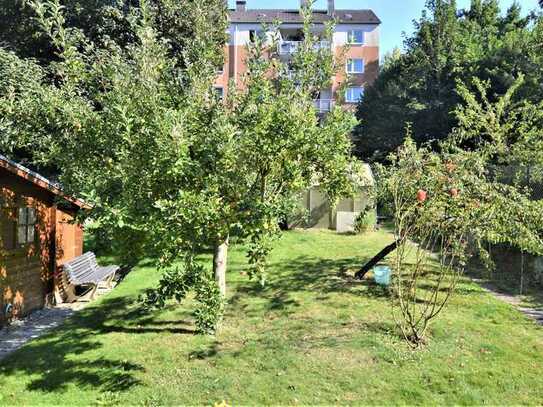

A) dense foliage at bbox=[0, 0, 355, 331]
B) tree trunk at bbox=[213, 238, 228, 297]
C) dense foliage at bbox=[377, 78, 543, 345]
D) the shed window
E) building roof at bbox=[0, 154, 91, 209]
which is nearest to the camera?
dense foliage at bbox=[0, 0, 355, 331]

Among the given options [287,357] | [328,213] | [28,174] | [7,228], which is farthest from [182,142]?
[328,213]

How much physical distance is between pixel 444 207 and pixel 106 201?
5406 millimetres

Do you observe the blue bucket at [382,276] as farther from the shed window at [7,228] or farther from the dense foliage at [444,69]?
the dense foliage at [444,69]

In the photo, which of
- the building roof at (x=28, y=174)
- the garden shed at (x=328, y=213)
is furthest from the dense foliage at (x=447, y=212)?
the garden shed at (x=328, y=213)

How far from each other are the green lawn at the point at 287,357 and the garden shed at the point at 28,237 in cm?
147

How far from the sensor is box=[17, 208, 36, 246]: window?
10149mm

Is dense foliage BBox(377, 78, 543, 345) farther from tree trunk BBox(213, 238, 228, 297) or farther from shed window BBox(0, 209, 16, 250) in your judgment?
shed window BBox(0, 209, 16, 250)

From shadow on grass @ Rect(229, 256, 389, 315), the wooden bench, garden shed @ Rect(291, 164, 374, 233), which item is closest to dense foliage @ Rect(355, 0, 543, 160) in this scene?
garden shed @ Rect(291, 164, 374, 233)

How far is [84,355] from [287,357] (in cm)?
335

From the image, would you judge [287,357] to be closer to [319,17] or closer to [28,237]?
[28,237]

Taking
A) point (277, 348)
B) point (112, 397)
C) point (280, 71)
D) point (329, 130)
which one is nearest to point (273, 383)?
point (277, 348)

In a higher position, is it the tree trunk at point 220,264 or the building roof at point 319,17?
the building roof at point 319,17

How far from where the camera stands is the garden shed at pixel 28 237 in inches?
375

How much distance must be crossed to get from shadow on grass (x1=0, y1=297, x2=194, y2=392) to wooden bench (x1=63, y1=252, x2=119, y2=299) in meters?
1.37
